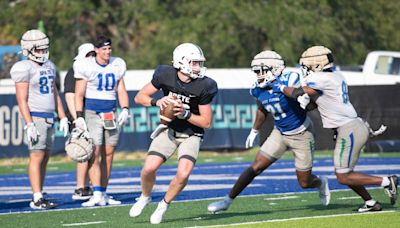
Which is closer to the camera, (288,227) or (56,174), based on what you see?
(288,227)

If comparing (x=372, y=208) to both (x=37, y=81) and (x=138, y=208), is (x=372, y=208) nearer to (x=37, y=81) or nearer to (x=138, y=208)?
(x=138, y=208)

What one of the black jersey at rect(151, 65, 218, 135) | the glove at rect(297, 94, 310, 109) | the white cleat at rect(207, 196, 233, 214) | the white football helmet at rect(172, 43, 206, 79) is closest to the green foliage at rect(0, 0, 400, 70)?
the white cleat at rect(207, 196, 233, 214)

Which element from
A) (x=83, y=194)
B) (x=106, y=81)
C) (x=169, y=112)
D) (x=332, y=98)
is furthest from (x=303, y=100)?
(x=83, y=194)

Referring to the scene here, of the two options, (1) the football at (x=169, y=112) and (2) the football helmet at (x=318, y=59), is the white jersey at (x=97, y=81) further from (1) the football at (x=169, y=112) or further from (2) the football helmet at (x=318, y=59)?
(2) the football helmet at (x=318, y=59)

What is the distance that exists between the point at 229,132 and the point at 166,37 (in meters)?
12.0

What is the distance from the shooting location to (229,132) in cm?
2050

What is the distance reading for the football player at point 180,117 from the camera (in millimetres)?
10094

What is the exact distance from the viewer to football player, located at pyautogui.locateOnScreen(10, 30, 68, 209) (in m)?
12.0

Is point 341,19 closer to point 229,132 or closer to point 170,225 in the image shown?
point 229,132

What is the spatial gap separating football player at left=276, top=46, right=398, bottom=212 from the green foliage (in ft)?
67.8

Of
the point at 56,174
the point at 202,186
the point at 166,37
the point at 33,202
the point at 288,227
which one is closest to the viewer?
the point at 288,227

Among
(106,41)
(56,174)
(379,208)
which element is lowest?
(56,174)

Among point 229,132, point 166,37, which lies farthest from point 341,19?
point 229,132

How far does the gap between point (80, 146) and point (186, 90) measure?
233 cm
